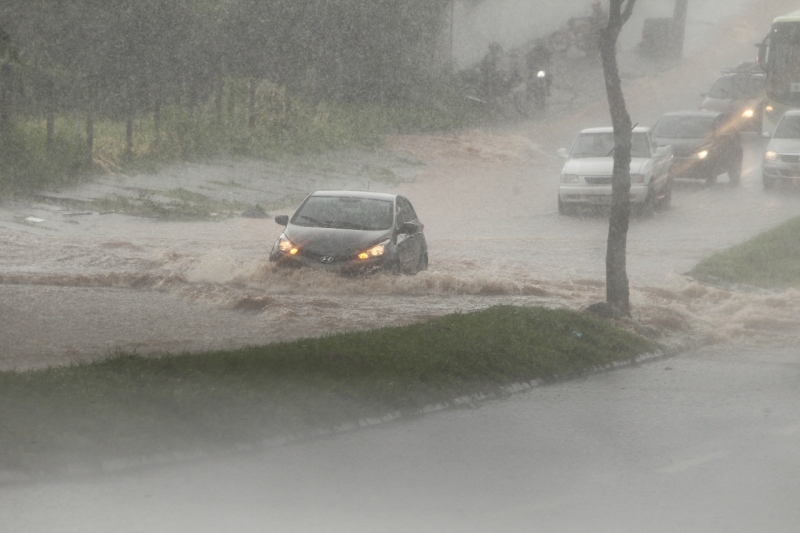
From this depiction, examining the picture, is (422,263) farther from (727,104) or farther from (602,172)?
(727,104)

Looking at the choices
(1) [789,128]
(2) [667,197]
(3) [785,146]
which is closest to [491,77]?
(1) [789,128]

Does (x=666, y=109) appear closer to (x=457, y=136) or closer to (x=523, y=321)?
(x=457, y=136)

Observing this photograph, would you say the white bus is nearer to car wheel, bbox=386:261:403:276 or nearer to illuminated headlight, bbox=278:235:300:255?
car wheel, bbox=386:261:403:276

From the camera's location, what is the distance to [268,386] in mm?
9008

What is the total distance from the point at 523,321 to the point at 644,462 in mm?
5221

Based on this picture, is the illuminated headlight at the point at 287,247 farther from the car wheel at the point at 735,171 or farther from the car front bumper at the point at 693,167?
the car wheel at the point at 735,171

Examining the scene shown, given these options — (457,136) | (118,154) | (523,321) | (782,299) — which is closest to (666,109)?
(457,136)

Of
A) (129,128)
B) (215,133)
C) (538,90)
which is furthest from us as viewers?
(538,90)

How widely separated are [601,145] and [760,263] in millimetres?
6645

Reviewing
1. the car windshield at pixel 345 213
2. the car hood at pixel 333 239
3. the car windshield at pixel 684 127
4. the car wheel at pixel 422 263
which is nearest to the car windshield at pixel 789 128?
the car windshield at pixel 684 127

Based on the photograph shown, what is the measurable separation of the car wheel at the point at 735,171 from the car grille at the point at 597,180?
733cm

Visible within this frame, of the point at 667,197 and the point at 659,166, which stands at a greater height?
the point at 659,166

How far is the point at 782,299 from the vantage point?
1705 cm

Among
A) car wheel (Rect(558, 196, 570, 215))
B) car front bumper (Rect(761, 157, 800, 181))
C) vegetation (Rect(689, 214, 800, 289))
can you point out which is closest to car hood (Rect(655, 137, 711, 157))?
car front bumper (Rect(761, 157, 800, 181))
